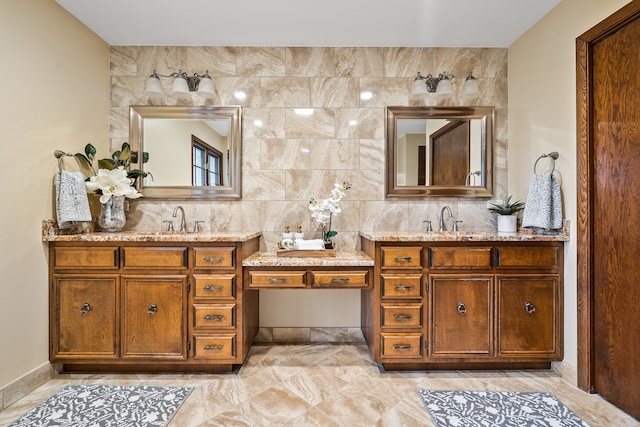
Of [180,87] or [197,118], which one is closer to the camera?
[180,87]

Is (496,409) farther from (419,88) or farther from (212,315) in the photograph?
(419,88)

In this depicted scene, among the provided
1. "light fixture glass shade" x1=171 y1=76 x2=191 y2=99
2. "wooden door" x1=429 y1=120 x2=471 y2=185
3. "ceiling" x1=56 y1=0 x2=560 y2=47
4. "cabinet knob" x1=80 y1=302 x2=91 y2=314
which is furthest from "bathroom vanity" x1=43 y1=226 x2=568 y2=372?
"ceiling" x1=56 y1=0 x2=560 y2=47

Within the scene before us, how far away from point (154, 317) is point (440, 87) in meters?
2.76

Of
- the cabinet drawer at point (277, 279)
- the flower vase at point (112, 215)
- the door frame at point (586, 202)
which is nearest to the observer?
the door frame at point (586, 202)

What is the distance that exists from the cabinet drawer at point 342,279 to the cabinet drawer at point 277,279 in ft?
0.38

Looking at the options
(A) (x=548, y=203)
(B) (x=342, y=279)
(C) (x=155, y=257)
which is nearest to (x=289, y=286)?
(B) (x=342, y=279)

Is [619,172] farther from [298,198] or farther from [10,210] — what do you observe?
[10,210]

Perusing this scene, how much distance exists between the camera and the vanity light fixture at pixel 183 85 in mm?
2592

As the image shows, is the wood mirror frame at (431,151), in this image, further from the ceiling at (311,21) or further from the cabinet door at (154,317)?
the cabinet door at (154,317)

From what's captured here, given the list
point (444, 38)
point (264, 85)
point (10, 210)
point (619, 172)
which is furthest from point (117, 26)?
point (619, 172)

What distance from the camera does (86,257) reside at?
2.12 metres

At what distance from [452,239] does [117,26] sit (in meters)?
2.93

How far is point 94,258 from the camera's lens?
211 cm

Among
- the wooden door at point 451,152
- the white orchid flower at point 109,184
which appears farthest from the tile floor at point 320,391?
the wooden door at point 451,152
